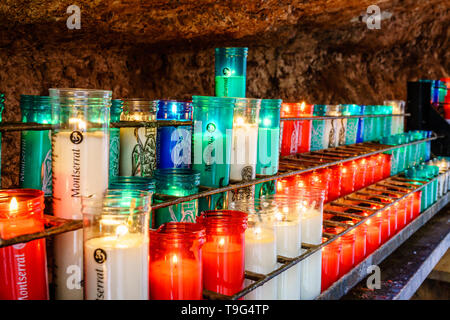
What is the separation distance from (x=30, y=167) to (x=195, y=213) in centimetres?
47

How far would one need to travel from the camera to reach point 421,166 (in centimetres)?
342

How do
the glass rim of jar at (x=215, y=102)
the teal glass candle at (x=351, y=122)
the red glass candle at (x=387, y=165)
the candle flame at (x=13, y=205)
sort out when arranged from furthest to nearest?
the red glass candle at (x=387, y=165) < the teal glass candle at (x=351, y=122) < the glass rim of jar at (x=215, y=102) < the candle flame at (x=13, y=205)

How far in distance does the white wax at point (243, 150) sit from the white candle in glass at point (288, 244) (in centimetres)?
19

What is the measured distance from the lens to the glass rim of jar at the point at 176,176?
4.15 ft

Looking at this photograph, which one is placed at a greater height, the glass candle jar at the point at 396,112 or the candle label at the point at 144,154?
the glass candle jar at the point at 396,112

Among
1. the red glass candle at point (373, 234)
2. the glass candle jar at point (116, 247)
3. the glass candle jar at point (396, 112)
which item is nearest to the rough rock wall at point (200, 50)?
the glass candle jar at point (396, 112)

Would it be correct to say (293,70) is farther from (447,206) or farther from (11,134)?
(11,134)

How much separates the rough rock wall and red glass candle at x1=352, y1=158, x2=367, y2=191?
92cm

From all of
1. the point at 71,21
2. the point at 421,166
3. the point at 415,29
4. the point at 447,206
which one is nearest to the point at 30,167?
the point at 71,21

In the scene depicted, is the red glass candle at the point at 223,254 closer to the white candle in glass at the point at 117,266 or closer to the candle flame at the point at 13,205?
the white candle in glass at the point at 117,266

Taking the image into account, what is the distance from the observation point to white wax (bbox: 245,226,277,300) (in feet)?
4.58

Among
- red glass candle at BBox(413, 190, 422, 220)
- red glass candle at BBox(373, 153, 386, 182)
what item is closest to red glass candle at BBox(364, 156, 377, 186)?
red glass candle at BBox(373, 153, 386, 182)

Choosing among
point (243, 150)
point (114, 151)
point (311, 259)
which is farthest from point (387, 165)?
point (114, 151)

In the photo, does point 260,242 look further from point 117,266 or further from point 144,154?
point 117,266
